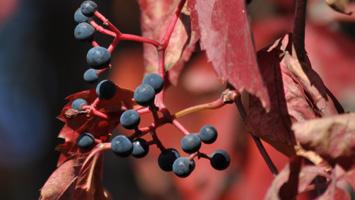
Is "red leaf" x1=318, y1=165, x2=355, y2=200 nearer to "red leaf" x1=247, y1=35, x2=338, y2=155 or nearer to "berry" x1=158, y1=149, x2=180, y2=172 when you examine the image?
"red leaf" x1=247, y1=35, x2=338, y2=155

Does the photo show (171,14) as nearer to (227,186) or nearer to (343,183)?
(343,183)

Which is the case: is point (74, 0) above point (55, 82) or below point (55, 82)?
above

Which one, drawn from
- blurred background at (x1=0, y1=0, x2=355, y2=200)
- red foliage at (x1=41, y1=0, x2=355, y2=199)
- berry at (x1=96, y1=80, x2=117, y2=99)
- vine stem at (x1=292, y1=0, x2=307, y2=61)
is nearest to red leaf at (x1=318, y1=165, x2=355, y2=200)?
red foliage at (x1=41, y1=0, x2=355, y2=199)

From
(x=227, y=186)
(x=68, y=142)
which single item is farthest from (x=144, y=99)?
(x=227, y=186)

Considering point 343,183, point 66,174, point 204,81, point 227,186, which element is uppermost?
point 66,174

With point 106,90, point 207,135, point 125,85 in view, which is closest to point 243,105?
point 207,135

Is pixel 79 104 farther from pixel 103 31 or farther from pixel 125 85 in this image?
pixel 125 85
